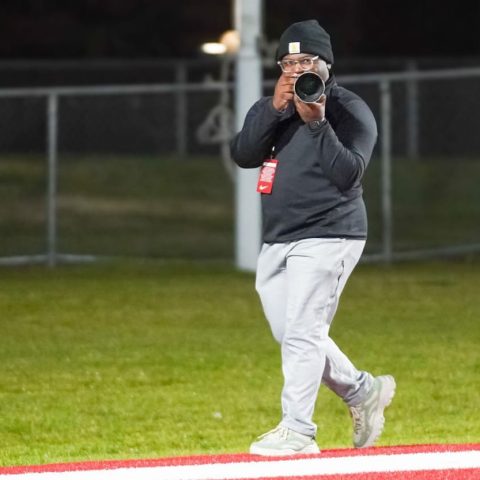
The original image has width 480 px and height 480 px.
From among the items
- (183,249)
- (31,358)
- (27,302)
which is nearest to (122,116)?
(183,249)

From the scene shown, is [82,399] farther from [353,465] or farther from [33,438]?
[353,465]

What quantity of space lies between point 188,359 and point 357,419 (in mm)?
3149

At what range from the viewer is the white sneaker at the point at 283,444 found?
7.00 meters

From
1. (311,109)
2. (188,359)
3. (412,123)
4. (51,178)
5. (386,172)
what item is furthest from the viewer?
(412,123)

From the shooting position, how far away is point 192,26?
140ft

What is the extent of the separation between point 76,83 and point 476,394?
2601cm

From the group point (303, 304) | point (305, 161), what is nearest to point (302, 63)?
point (305, 161)

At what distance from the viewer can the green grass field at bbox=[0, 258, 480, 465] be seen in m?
8.28

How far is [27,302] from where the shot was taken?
534 inches

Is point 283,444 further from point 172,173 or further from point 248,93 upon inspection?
point 172,173

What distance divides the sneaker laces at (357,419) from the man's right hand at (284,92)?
1412mm

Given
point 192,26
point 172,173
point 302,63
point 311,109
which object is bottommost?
point 172,173

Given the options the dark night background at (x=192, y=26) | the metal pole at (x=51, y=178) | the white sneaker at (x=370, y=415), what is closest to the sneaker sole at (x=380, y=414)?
the white sneaker at (x=370, y=415)

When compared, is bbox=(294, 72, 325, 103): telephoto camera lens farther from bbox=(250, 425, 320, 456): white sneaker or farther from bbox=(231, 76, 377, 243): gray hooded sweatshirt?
bbox=(250, 425, 320, 456): white sneaker
